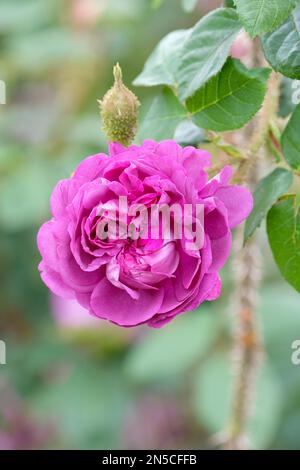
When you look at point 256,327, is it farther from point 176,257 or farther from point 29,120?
point 29,120

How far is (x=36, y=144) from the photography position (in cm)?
151

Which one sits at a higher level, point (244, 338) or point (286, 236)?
point (286, 236)

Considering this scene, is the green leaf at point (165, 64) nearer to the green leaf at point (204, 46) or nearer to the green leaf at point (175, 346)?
the green leaf at point (204, 46)

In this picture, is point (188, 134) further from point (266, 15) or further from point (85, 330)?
point (85, 330)

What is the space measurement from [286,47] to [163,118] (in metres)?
0.16

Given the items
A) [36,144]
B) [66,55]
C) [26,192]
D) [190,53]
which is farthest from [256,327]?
[66,55]

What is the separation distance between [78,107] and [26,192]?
1.13 feet

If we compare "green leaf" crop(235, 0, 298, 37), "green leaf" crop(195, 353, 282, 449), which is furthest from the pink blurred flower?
"green leaf" crop(235, 0, 298, 37)

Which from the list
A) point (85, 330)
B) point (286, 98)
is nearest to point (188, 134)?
point (286, 98)

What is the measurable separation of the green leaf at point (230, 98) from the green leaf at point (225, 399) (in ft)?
2.03

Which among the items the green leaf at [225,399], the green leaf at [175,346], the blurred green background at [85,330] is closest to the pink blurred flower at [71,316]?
the blurred green background at [85,330]

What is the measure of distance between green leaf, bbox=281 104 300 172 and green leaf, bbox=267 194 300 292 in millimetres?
33

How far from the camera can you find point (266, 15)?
61cm
